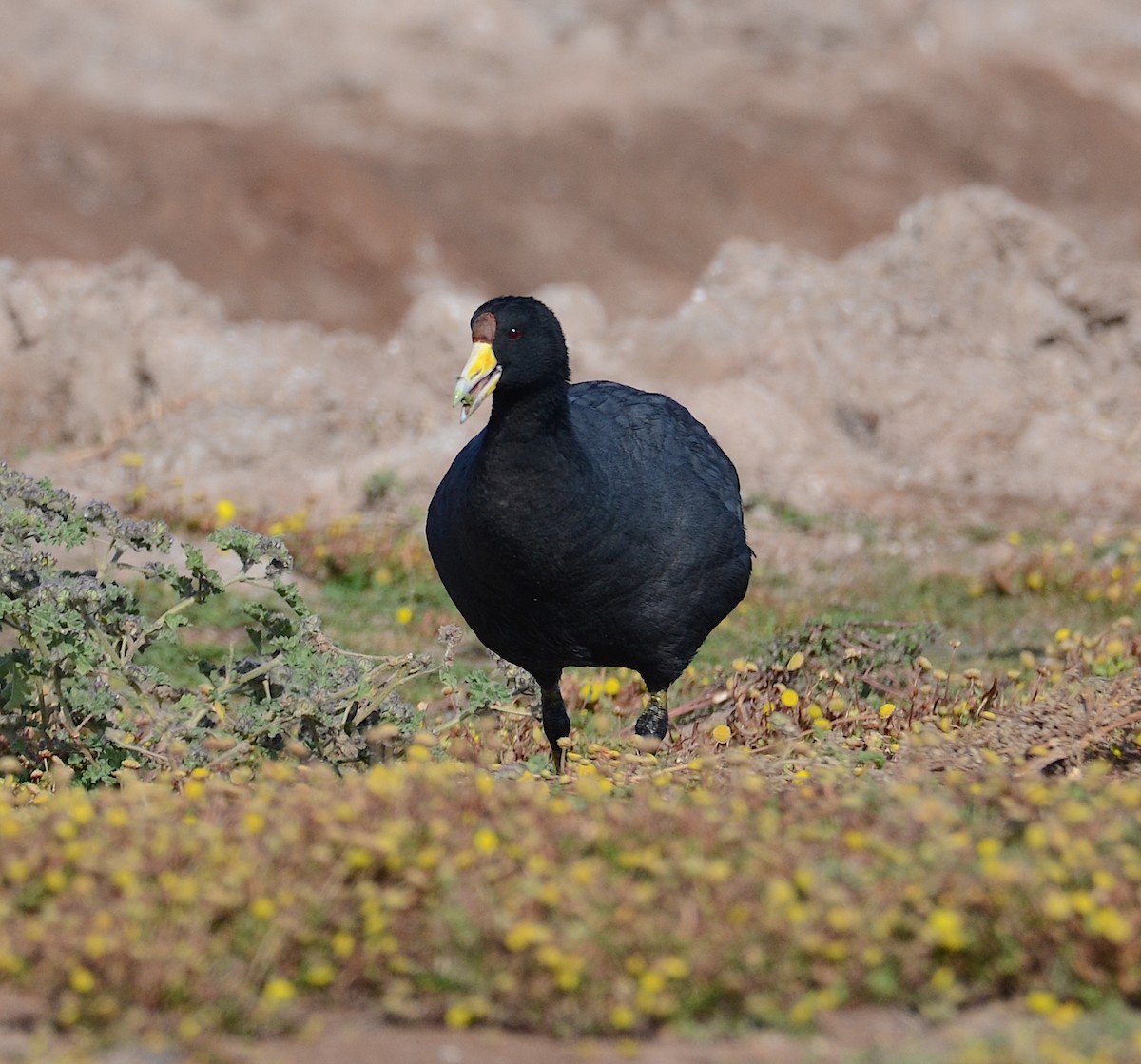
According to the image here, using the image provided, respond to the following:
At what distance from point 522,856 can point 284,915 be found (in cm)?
64

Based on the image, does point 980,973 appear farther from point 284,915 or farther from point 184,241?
point 184,241

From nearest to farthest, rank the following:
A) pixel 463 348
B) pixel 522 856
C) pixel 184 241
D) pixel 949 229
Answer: pixel 522 856, pixel 463 348, pixel 949 229, pixel 184 241

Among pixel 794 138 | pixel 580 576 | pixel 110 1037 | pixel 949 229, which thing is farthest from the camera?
pixel 794 138

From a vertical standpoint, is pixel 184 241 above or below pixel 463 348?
above

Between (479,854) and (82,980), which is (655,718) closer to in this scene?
(479,854)

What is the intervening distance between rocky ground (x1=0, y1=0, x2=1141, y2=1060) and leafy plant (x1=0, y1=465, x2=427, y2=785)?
2.52 m

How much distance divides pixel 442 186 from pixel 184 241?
4.39 metres

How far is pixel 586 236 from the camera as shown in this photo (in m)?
27.2

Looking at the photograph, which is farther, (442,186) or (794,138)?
(794,138)

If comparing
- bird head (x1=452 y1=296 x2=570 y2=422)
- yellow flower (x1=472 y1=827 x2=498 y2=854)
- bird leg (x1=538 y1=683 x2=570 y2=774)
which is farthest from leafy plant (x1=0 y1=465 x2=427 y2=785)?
yellow flower (x1=472 y1=827 x2=498 y2=854)

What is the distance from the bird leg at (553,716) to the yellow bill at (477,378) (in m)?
1.47

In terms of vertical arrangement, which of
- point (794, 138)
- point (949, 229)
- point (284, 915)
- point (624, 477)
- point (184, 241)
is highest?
point (794, 138)

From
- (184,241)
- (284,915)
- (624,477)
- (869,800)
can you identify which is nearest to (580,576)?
(624,477)

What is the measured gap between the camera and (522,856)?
4.44 metres
